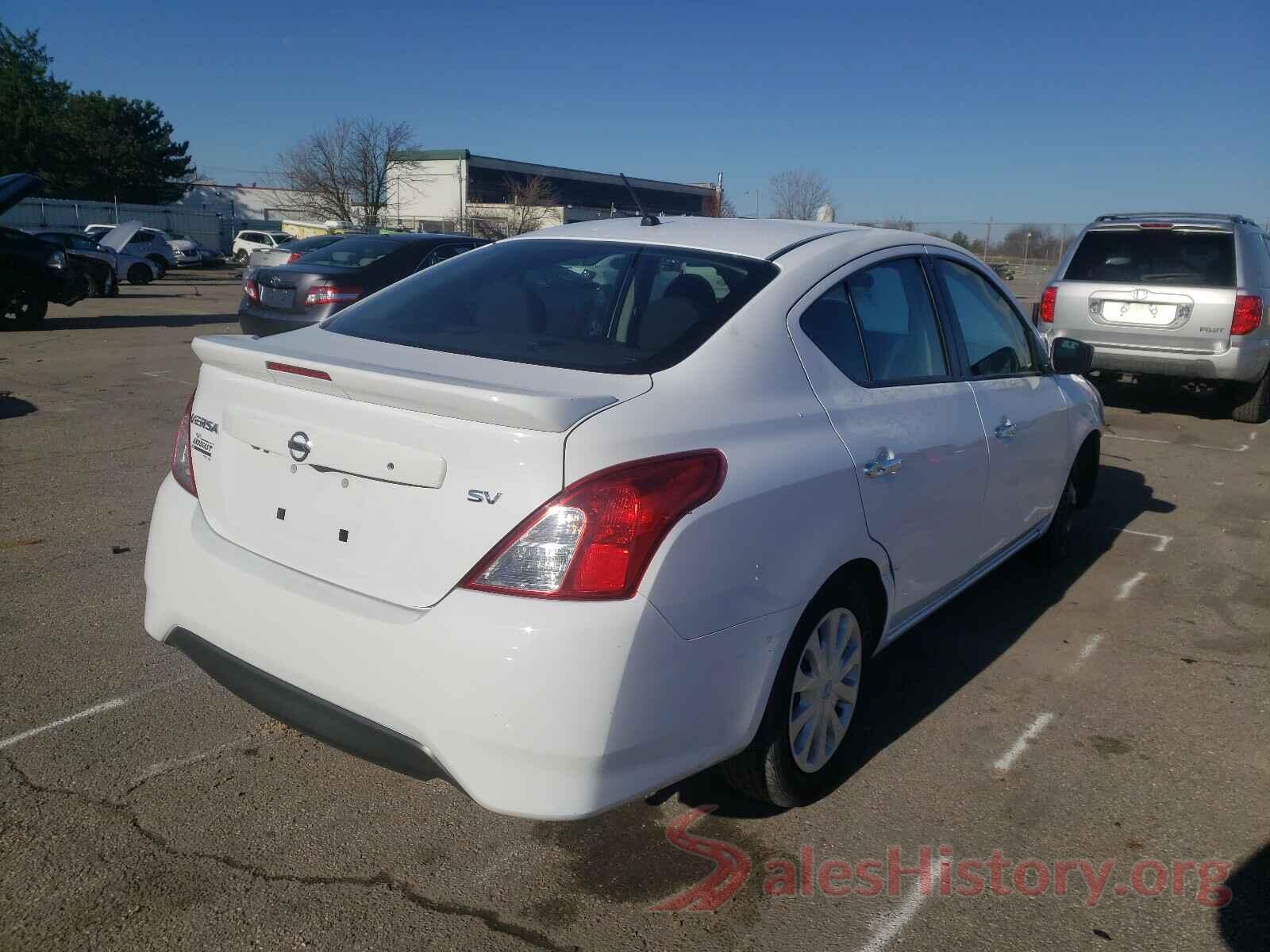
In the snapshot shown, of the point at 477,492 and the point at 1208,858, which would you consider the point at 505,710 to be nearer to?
the point at 477,492

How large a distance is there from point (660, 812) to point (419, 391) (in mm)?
1452

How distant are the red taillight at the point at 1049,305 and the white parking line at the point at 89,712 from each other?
8719 millimetres

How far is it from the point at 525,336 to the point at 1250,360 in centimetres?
859

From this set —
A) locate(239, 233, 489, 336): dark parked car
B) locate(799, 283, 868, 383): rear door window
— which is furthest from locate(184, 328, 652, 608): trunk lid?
locate(239, 233, 489, 336): dark parked car

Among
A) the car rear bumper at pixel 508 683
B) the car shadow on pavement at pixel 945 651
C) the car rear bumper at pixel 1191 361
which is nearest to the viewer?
the car rear bumper at pixel 508 683

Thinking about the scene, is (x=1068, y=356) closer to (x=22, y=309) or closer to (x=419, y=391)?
(x=419, y=391)

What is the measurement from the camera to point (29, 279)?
46.5 ft

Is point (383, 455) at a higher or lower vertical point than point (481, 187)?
lower

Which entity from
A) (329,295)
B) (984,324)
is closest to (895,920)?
(984,324)

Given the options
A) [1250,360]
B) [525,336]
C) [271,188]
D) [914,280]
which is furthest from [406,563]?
[271,188]

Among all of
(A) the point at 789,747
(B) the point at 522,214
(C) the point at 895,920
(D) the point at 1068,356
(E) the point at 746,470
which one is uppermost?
(B) the point at 522,214

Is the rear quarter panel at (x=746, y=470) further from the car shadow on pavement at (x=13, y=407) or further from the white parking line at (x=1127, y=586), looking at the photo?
the car shadow on pavement at (x=13, y=407)

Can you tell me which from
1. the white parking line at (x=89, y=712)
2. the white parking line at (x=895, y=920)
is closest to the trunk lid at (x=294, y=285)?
the white parking line at (x=89, y=712)

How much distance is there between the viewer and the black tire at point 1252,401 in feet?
32.4
